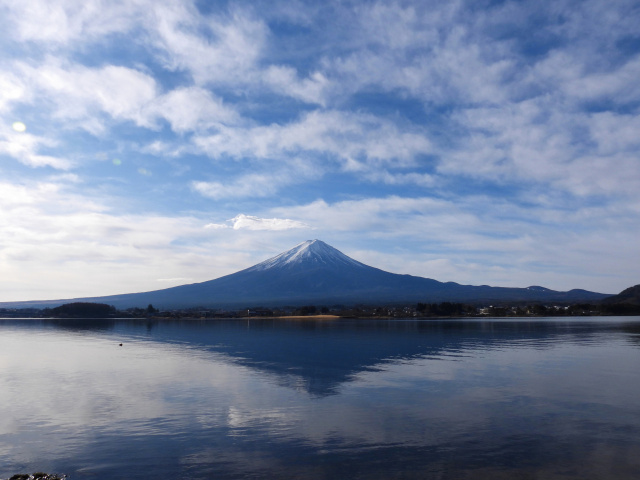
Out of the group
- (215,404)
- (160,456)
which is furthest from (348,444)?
(215,404)

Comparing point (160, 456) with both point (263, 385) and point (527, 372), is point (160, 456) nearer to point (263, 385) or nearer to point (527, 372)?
point (263, 385)

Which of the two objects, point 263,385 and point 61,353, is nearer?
point 263,385

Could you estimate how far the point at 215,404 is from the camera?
26.1 m

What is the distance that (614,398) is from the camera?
27141 mm

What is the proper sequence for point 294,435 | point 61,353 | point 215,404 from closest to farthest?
point 294,435 < point 215,404 < point 61,353

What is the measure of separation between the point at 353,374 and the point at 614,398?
1721 cm

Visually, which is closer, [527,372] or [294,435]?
[294,435]

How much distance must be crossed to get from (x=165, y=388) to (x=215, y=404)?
6.96 meters

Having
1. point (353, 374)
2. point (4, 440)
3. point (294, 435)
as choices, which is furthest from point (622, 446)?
point (4, 440)

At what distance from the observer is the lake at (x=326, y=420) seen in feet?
53.8

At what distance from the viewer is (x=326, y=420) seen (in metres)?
22.3

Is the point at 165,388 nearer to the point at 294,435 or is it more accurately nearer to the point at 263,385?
the point at 263,385

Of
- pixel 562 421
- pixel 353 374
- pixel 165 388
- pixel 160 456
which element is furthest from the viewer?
pixel 353 374

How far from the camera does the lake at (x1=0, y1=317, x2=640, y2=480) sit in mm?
16411
